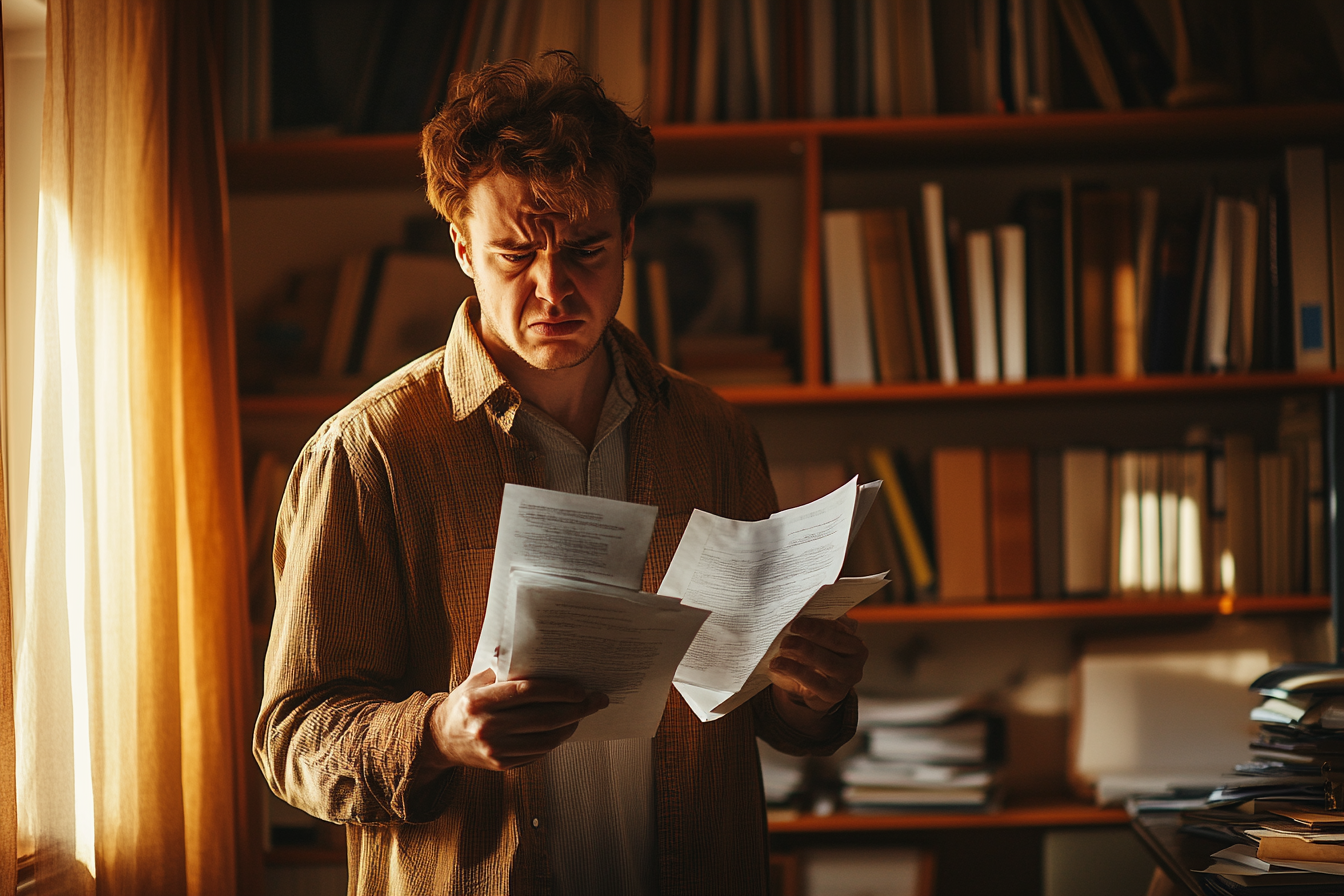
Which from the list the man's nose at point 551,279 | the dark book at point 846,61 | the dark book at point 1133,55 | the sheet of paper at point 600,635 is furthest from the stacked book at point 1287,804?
the dark book at point 846,61

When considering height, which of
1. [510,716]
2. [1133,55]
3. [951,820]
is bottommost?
[951,820]

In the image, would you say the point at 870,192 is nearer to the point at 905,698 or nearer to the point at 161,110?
the point at 905,698

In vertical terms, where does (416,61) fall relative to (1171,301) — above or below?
above

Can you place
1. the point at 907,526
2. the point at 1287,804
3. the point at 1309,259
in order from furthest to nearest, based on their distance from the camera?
the point at 907,526, the point at 1309,259, the point at 1287,804

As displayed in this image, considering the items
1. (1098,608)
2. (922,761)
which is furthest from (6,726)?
(1098,608)

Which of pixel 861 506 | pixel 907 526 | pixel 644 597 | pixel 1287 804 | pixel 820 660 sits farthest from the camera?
pixel 907 526

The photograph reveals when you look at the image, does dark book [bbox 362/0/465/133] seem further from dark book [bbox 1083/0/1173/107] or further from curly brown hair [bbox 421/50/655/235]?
dark book [bbox 1083/0/1173/107]

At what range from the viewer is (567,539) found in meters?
0.81

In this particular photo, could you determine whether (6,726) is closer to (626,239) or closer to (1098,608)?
(626,239)

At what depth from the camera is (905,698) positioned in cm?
210

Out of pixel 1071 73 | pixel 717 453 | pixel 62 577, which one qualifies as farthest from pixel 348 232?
pixel 1071 73

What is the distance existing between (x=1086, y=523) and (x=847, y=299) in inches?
26.0

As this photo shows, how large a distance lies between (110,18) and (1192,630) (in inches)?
89.4

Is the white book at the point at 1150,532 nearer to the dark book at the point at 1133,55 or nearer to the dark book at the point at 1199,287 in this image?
the dark book at the point at 1199,287
